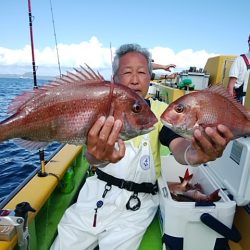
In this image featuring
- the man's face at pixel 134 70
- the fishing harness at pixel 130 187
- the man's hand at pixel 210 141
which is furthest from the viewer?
the man's face at pixel 134 70

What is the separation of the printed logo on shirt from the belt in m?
0.15

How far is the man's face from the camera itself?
7.97 ft

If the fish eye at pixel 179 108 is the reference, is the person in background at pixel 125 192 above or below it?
below

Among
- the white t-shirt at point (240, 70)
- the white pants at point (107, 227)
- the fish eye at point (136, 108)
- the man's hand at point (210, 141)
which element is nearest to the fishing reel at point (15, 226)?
the white pants at point (107, 227)

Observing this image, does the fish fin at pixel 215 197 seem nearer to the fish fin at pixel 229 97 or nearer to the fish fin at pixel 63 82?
the fish fin at pixel 229 97

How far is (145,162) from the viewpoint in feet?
7.65

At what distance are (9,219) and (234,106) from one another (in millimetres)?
1753

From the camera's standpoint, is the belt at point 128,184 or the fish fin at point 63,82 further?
the belt at point 128,184

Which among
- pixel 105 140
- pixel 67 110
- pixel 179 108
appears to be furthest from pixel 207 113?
pixel 67 110

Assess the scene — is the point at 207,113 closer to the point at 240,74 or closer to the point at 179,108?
the point at 179,108

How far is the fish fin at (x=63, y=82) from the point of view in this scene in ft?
5.11

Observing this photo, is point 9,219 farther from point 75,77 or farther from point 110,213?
point 75,77

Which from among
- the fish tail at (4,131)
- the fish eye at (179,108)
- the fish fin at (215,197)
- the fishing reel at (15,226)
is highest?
the fish eye at (179,108)

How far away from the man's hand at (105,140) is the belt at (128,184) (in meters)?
0.64
